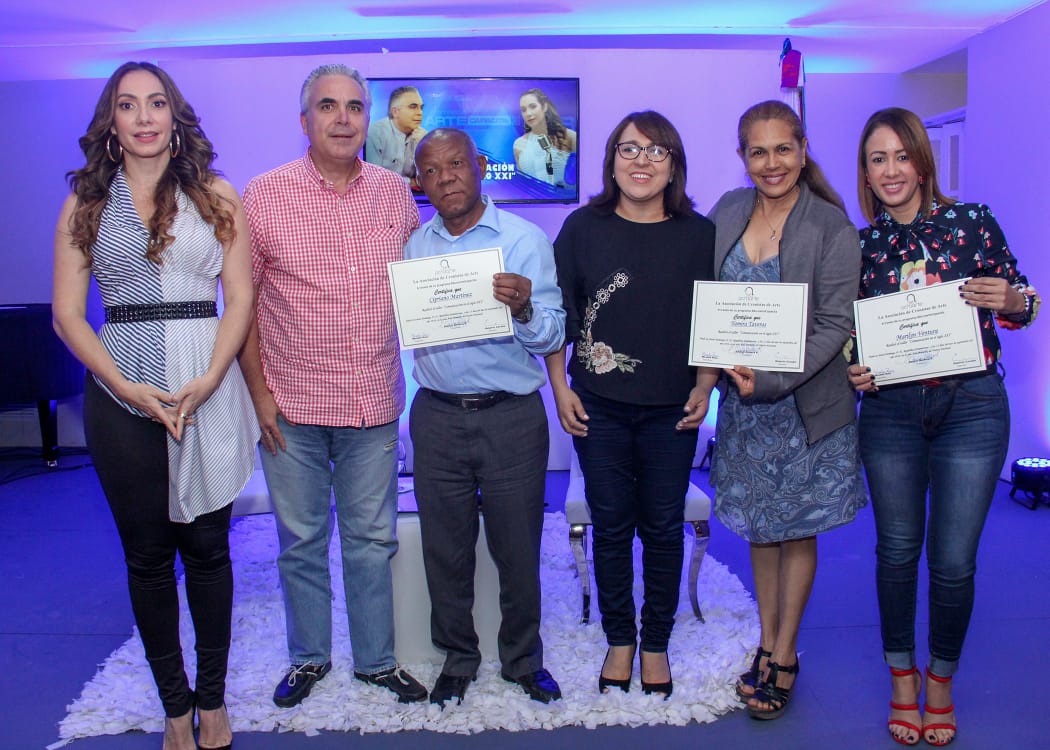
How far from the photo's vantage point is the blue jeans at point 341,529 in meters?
2.58

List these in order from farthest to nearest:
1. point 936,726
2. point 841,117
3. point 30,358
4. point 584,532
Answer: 1. point 841,117
2. point 30,358
3. point 584,532
4. point 936,726

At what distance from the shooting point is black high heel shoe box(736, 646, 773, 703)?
2.63 m

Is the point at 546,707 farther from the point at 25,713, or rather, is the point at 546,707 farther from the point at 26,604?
the point at 26,604

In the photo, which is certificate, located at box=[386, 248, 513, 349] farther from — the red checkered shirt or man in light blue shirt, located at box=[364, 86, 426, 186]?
man in light blue shirt, located at box=[364, 86, 426, 186]

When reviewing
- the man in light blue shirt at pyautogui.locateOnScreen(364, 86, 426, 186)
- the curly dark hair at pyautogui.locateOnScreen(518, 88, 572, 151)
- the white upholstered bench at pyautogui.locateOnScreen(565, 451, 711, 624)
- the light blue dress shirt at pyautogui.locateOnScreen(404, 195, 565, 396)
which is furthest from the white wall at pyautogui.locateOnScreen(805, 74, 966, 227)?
the light blue dress shirt at pyautogui.locateOnScreen(404, 195, 565, 396)

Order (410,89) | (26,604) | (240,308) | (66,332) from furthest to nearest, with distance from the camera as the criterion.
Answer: (410,89) → (26,604) → (240,308) → (66,332)

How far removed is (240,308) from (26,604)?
2173 millimetres

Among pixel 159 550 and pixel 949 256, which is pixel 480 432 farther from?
pixel 949 256

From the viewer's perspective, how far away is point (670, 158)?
7.93ft

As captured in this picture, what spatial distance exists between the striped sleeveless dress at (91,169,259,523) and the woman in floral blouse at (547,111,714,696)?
0.93m

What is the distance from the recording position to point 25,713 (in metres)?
2.69

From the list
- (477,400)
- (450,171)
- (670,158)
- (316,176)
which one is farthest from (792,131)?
(316,176)

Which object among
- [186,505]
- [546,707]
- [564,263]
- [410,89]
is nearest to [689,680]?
[546,707]

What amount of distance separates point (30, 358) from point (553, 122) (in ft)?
12.2
